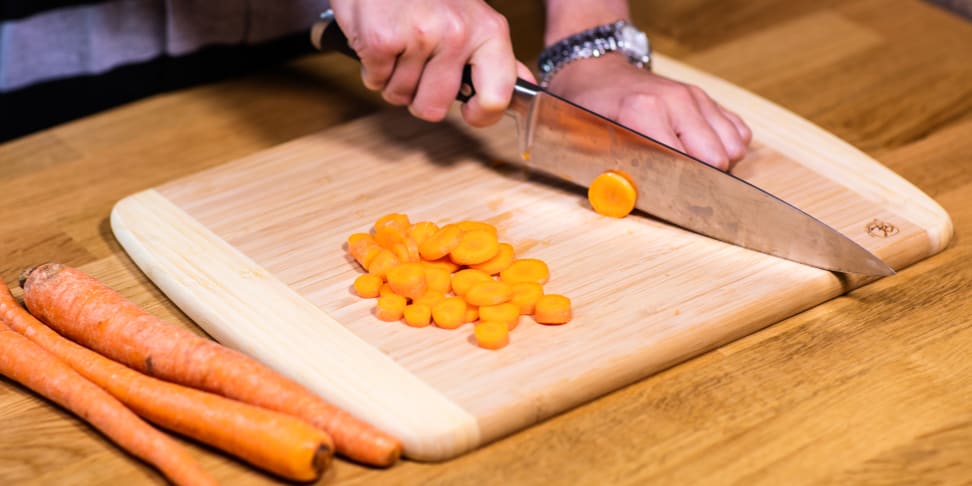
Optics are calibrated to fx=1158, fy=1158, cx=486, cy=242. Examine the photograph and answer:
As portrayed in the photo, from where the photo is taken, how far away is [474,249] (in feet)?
4.90

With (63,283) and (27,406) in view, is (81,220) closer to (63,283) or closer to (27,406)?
(63,283)

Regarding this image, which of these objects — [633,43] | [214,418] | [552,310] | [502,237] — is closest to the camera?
[214,418]

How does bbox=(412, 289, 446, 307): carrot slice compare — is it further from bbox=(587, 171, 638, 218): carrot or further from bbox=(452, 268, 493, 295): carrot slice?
bbox=(587, 171, 638, 218): carrot

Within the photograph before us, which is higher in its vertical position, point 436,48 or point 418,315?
point 436,48

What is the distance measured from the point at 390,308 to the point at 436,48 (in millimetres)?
430

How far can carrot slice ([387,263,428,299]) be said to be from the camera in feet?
4.72

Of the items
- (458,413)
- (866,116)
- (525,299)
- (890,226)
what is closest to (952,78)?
(866,116)

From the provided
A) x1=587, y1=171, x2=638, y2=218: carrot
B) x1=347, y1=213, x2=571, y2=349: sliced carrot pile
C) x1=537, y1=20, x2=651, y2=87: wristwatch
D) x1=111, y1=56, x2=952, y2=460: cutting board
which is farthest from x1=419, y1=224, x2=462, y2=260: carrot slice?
x1=537, y1=20, x2=651, y2=87: wristwatch

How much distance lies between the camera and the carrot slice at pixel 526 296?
1420 millimetres

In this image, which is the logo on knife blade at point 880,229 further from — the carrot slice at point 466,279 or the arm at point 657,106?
the carrot slice at point 466,279

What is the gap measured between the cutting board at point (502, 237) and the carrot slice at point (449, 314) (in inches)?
0.5

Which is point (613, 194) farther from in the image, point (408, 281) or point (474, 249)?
point (408, 281)

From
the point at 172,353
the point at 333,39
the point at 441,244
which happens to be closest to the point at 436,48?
the point at 333,39

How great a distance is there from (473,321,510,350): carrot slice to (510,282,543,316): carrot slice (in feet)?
0.15
